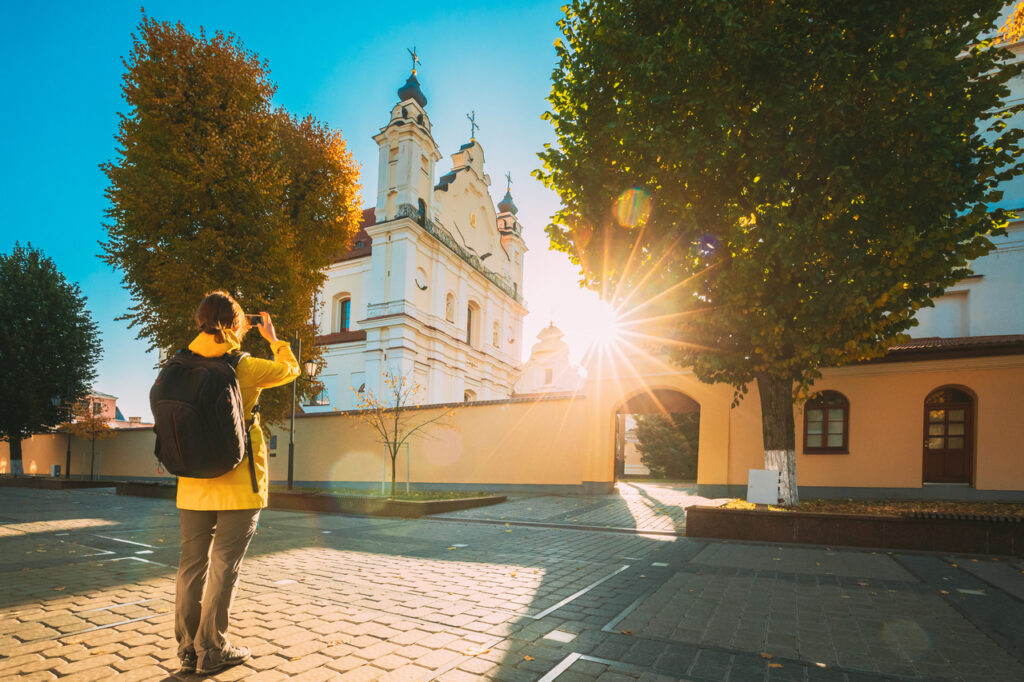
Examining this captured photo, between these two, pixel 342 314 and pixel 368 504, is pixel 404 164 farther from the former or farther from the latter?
pixel 368 504

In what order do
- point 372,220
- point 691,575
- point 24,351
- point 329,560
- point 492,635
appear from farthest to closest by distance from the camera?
point 372,220 < point 24,351 < point 329,560 < point 691,575 < point 492,635

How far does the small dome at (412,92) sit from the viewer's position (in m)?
35.7

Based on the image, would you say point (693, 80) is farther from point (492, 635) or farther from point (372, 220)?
point (372, 220)

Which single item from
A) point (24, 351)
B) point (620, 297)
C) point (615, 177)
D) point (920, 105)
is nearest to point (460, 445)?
point (620, 297)

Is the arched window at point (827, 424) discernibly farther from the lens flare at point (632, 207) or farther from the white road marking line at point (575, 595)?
the white road marking line at point (575, 595)

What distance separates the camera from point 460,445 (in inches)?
801

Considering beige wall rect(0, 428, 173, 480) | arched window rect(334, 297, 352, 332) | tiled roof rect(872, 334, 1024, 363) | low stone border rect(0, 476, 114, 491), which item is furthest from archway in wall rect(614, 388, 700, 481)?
beige wall rect(0, 428, 173, 480)

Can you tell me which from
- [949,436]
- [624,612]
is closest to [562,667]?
[624,612]

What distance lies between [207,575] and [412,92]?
37075 mm

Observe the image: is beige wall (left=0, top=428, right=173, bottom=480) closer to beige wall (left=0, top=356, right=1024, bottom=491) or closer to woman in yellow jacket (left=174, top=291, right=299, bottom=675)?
beige wall (left=0, top=356, right=1024, bottom=491)

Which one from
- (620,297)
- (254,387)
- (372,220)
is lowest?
(254,387)

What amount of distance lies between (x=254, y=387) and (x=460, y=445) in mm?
17278

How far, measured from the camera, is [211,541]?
3.23 meters

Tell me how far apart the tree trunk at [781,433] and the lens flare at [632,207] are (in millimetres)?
3688
